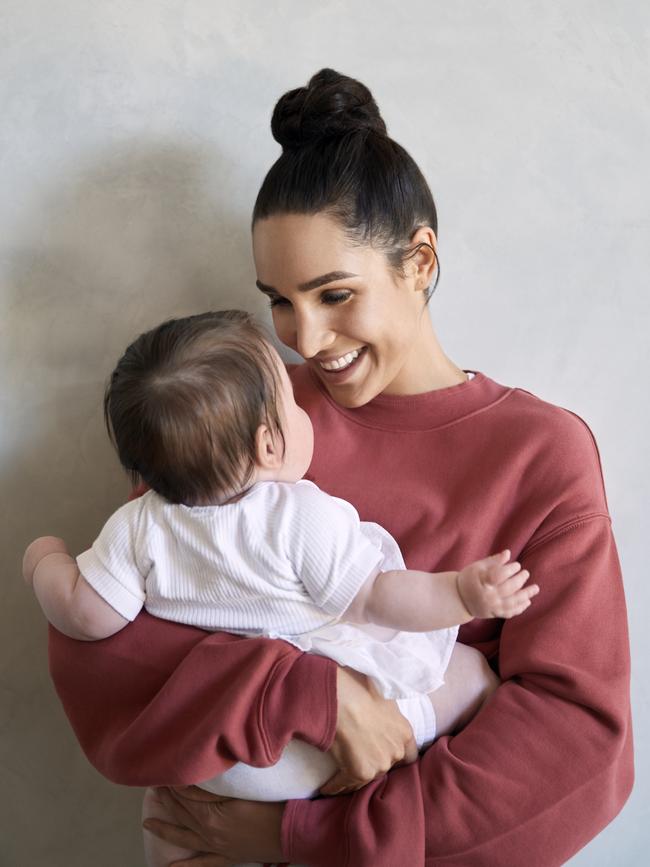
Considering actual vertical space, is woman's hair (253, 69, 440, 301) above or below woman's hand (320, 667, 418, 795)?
above

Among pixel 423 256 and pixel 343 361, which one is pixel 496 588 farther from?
pixel 423 256

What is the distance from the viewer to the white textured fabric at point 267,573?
51.4 inches

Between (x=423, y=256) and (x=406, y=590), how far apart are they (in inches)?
27.1

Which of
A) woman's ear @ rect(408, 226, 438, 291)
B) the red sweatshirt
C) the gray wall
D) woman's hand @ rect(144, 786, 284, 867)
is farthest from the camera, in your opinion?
the gray wall

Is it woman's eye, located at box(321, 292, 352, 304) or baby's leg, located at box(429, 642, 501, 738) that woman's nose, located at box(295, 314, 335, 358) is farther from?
baby's leg, located at box(429, 642, 501, 738)

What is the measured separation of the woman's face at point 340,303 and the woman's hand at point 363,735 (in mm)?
567

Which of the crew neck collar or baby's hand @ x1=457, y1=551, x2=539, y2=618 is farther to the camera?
the crew neck collar

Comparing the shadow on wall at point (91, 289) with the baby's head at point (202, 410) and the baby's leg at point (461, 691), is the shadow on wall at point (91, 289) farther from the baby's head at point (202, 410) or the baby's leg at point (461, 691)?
the baby's leg at point (461, 691)

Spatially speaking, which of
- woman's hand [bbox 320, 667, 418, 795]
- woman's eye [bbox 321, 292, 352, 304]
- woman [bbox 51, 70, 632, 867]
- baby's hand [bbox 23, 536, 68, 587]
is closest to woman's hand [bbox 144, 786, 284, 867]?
woman [bbox 51, 70, 632, 867]

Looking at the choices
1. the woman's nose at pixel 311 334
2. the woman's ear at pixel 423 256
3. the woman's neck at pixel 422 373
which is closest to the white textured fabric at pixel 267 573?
the woman's nose at pixel 311 334

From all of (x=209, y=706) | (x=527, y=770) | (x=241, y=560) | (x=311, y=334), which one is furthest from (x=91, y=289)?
(x=527, y=770)

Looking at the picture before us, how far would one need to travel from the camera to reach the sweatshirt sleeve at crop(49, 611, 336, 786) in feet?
4.31

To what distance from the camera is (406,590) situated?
128cm

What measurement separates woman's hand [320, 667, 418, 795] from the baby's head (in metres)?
0.36
